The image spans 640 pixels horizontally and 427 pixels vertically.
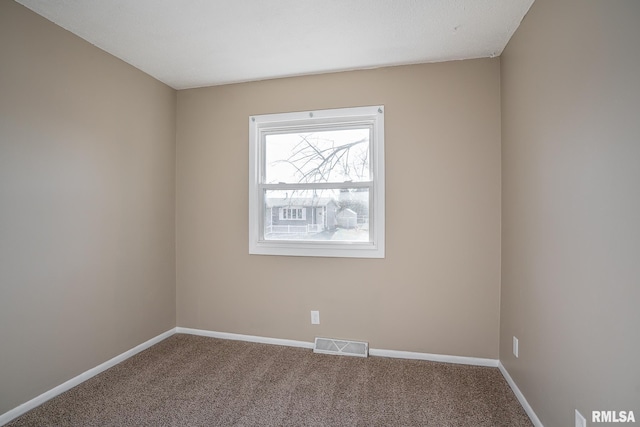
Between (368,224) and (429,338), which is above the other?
(368,224)

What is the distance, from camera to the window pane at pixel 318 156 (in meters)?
2.74

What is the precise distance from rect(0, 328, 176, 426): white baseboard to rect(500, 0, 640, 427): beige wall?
3028 millimetres

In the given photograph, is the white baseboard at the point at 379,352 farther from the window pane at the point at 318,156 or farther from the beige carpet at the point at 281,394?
the window pane at the point at 318,156

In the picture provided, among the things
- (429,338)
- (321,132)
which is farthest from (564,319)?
(321,132)

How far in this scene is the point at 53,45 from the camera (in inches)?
79.0

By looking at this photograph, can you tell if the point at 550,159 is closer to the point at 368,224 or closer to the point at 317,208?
the point at 368,224

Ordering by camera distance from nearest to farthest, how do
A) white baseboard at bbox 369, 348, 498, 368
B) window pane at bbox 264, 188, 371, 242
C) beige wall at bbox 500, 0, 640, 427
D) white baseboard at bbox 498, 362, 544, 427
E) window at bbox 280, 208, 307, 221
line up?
beige wall at bbox 500, 0, 640, 427 → white baseboard at bbox 498, 362, 544, 427 → white baseboard at bbox 369, 348, 498, 368 → window pane at bbox 264, 188, 371, 242 → window at bbox 280, 208, 307, 221

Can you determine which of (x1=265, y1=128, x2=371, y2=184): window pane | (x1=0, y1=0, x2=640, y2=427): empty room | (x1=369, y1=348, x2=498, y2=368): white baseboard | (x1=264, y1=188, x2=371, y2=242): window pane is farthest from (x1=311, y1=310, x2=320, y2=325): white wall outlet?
(x1=265, y1=128, x2=371, y2=184): window pane

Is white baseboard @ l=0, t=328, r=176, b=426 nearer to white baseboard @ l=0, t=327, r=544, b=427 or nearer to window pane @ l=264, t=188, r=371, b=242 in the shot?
white baseboard @ l=0, t=327, r=544, b=427

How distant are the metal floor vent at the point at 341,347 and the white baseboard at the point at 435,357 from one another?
0.26 feet

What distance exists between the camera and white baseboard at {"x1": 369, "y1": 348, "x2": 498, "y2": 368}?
7.93ft

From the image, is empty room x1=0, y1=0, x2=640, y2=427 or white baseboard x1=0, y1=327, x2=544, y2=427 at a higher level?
empty room x1=0, y1=0, x2=640, y2=427

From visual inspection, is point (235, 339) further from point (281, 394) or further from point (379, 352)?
point (379, 352)

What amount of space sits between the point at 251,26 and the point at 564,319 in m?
2.51
